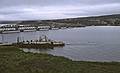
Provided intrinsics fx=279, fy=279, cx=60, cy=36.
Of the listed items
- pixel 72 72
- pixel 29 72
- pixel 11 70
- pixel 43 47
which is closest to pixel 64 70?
pixel 72 72

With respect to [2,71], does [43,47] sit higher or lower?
lower

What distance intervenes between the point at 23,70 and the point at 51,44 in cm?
6566

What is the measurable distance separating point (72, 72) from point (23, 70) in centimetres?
420

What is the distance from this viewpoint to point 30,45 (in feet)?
291

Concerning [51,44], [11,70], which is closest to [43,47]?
[51,44]

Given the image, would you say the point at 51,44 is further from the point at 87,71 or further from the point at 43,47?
the point at 87,71

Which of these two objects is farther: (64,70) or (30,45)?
(30,45)

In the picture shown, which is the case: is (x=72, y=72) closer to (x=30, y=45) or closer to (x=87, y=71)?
(x=87, y=71)

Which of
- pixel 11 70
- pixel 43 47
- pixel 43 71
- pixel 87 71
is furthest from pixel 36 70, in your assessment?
pixel 43 47

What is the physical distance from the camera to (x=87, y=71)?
23375mm

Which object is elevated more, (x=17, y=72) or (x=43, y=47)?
(x=17, y=72)

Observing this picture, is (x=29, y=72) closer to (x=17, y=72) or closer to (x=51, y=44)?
(x=17, y=72)

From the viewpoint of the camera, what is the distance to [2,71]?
2258 cm

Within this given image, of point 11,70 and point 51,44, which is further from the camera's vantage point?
point 51,44
